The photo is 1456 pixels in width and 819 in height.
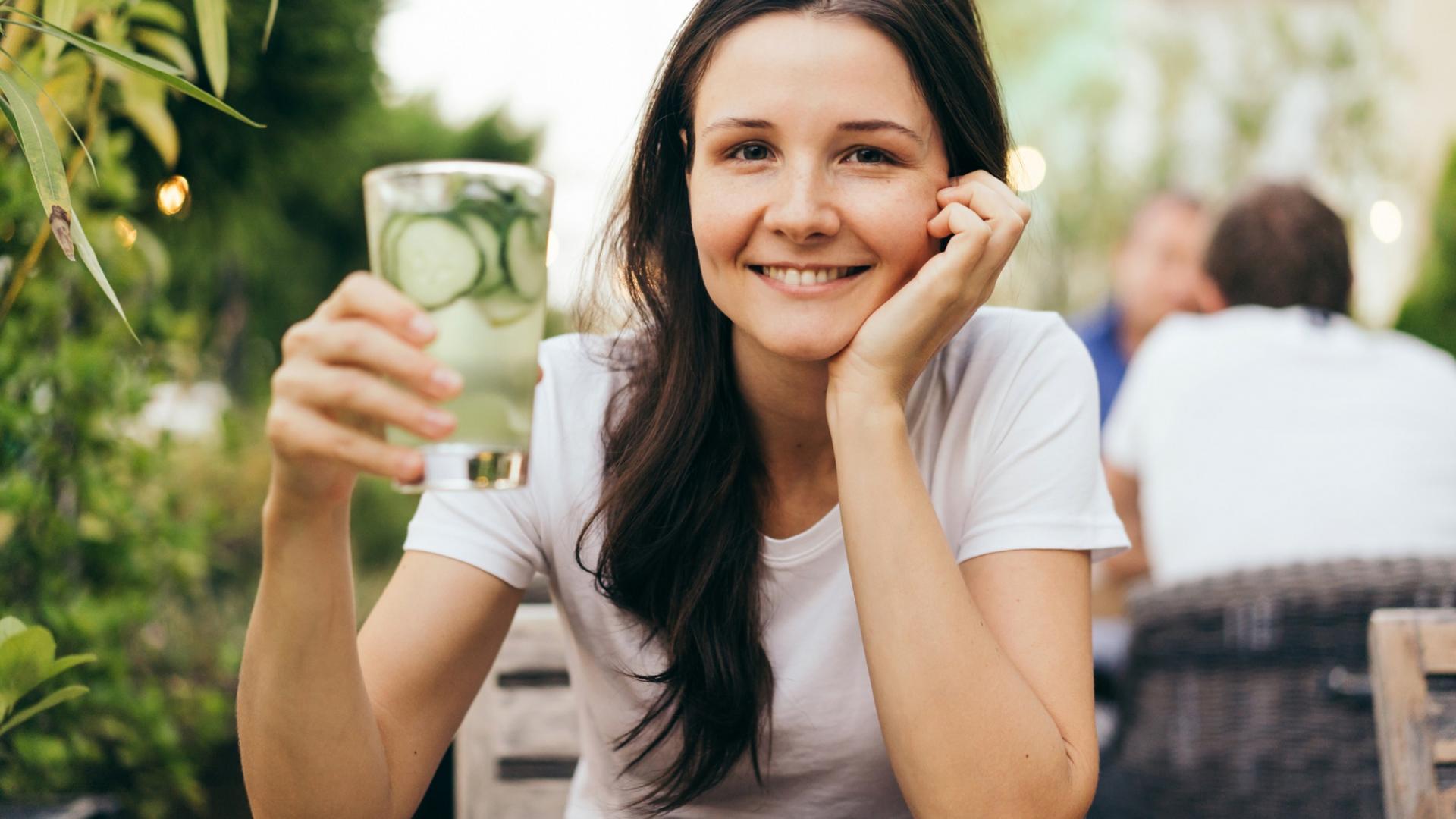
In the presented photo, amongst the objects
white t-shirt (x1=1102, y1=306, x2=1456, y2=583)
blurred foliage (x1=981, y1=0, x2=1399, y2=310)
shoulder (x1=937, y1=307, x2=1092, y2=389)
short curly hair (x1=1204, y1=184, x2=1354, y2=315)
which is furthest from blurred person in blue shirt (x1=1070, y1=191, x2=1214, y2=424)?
blurred foliage (x1=981, y1=0, x2=1399, y2=310)

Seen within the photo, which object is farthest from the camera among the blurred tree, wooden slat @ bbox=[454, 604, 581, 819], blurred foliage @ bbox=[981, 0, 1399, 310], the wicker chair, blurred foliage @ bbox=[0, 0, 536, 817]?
blurred foliage @ bbox=[981, 0, 1399, 310]

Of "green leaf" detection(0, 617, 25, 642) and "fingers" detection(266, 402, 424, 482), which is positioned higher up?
"fingers" detection(266, 402, 424, 482)

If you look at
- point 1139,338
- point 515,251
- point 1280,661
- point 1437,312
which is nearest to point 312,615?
point 515,251

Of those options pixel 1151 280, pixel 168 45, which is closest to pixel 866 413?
pixel 168 45

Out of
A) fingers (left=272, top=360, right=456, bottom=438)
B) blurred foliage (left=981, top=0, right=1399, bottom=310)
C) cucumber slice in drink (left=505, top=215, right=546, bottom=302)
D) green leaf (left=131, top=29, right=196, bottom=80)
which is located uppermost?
blurred foliage (left=981, top=0, right=1399, bottom=310)

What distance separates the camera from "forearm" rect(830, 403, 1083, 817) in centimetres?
125

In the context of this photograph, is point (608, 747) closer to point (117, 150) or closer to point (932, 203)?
point (932, 203)

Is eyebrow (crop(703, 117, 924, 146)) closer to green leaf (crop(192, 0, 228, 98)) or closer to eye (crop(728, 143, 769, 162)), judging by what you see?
eye (crop(728, 143, 769, 162))

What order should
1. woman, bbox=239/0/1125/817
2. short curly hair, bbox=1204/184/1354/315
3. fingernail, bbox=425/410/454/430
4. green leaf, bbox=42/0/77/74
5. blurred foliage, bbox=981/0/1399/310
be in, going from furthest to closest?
blurred foliage, bbox=981/0/1399/310
short curly hair, bbox=1204/184/1354/315
woman, bbox=239/0/1125/817
green leaf, bbox=42/0/77/74
fingernail, bbox=425/410/454/430

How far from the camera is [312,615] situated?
1.07 meters

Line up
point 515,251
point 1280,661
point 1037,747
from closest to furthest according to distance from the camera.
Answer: point 515,251 → point 1037,747 → point 1280,661

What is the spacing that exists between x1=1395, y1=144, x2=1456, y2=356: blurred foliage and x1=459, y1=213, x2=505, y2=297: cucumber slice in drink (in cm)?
597

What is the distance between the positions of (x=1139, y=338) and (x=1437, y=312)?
89.8 inches

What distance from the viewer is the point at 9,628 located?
3.33 feet
